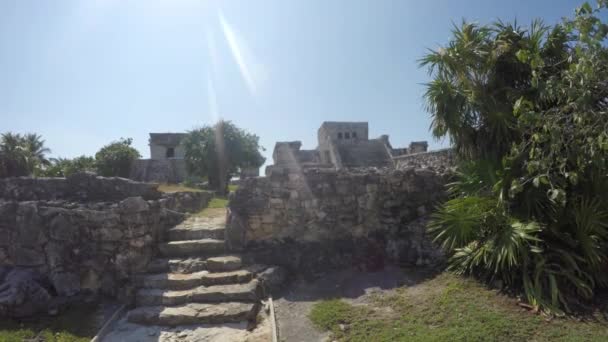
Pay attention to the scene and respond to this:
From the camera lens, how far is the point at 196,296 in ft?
14.3

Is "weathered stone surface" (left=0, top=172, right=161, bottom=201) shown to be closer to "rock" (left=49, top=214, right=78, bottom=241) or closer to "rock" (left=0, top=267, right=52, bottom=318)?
"rock" (left=49, top=214, right=78, bottom=241)

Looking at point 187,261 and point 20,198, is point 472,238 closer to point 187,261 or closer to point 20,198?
point 187,261

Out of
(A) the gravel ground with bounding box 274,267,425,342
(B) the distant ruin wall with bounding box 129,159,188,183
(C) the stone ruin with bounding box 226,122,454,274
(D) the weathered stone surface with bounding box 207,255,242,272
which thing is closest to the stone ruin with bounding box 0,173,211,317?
(D) the weathered stone surface with bounding box 207,255,242,272

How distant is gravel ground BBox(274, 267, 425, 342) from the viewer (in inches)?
148

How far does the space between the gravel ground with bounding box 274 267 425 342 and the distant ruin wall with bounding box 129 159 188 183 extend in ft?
76.4

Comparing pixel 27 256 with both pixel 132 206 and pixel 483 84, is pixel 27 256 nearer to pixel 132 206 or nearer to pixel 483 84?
pixel 132 206

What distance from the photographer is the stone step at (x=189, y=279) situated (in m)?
4.59

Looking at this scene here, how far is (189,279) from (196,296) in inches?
14.4

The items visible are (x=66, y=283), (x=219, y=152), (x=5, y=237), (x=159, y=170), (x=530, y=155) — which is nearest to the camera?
(x=530, y=155)

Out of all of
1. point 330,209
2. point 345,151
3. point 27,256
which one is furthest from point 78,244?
point 345,151

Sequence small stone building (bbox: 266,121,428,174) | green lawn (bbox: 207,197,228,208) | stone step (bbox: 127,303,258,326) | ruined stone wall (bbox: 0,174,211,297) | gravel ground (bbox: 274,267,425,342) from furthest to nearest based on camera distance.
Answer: small stone building (bbox: 266,121,428,174), green lawn (bbox: 207,197,228,208), ruined stone wall (bbox: 0,174,211,297), stone step (bbox: 127,303,258,326), gravel ground (bbox: 274,267,425,342)

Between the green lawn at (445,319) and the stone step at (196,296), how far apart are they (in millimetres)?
1062

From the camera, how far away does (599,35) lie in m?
2.60

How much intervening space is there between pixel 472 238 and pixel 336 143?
60.8 ft
